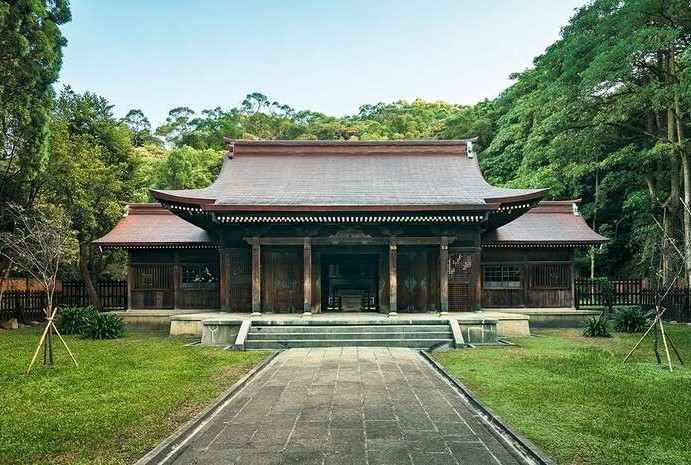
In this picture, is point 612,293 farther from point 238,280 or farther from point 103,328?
point 103,328

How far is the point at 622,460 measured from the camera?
17.0ft

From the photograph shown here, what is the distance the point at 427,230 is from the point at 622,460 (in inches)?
471

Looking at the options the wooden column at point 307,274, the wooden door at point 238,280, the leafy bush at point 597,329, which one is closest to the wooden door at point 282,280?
the wooden door at point 238,280

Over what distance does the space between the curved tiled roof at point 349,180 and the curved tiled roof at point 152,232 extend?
238 centimetres

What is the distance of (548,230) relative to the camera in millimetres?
20438

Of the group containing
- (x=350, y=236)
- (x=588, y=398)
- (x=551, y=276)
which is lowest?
(x=588, y=398)

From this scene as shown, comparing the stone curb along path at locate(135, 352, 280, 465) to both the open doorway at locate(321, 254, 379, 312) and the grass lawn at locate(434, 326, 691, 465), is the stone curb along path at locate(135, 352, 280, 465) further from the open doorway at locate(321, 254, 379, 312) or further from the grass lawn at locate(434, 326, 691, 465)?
the open doorway at locate(321, 254, 379, 312)

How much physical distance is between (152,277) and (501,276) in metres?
14.0

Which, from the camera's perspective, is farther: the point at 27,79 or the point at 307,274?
the point at 307,274

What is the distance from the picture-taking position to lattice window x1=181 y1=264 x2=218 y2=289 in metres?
20.0

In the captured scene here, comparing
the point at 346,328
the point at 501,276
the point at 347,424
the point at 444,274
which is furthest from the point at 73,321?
the point at 501,276

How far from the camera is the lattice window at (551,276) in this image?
20078mm

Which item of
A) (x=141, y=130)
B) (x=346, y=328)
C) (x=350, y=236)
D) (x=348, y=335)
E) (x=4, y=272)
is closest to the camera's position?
(x=348, y=335)

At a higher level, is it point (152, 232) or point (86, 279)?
point (152, 232)
